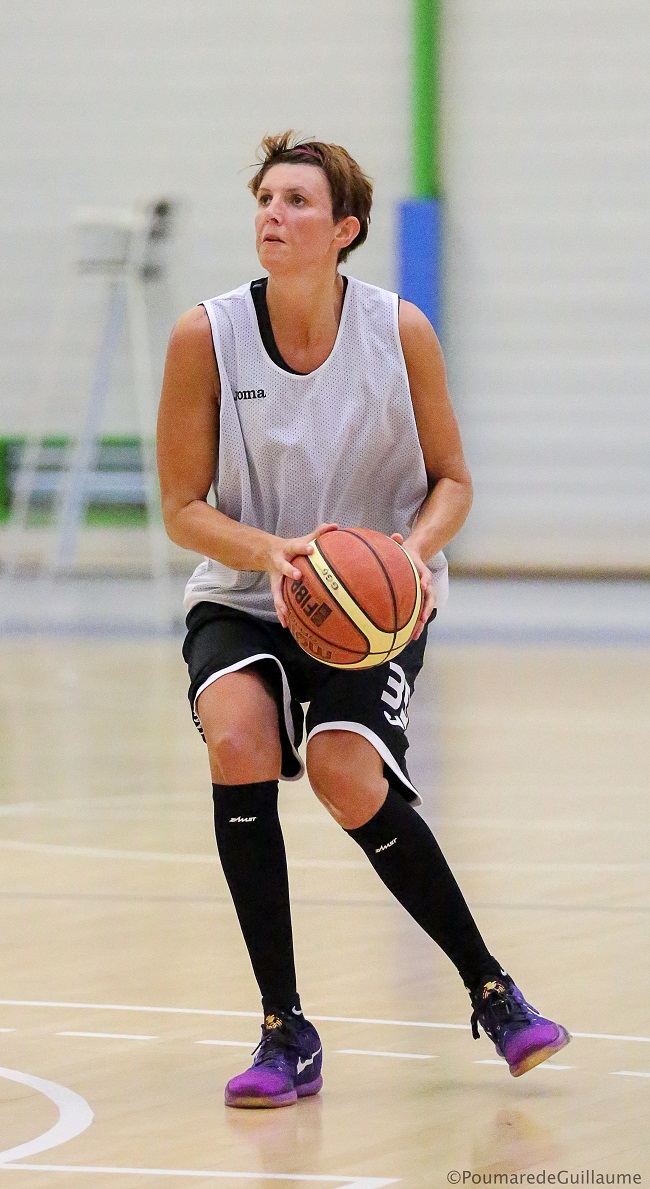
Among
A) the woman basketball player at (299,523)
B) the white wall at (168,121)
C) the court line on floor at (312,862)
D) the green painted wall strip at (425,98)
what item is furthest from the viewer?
the white wall at (168,121)

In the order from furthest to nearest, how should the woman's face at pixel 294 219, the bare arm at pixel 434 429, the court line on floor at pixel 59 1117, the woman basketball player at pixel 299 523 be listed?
the bare arm at pixel 434 429
the woman's face at pixel 294 219
the woman basketball player at pixel 299 523
the court line on floor at pixel 59 1117

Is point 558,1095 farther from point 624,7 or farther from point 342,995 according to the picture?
point 624,7

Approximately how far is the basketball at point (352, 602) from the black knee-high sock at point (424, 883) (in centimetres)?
25

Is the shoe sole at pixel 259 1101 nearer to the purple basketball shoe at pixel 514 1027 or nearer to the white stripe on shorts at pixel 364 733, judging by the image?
the purple basketball shoe at pixel 514 1027

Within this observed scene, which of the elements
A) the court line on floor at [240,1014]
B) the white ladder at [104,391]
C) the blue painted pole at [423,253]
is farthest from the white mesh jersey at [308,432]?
the blue painted pole at [423,253]

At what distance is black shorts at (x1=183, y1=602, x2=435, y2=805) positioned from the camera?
291 cm

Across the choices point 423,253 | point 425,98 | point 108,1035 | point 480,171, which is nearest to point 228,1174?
point 108,1035

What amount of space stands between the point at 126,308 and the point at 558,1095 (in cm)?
931

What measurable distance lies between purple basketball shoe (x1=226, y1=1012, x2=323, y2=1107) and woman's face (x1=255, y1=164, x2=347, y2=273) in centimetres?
119

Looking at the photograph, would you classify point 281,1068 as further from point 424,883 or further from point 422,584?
point 422,584

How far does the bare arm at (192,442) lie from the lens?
9.87 feet

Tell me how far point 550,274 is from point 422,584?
8.65 m

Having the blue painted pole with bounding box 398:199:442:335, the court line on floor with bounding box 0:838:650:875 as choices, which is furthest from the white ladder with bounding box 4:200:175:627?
the court line on floor with bounding box 0:838:650:875

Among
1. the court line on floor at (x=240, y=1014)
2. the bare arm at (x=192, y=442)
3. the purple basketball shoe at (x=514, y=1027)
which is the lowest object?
the court line on floor at (x=240, y=1014)
